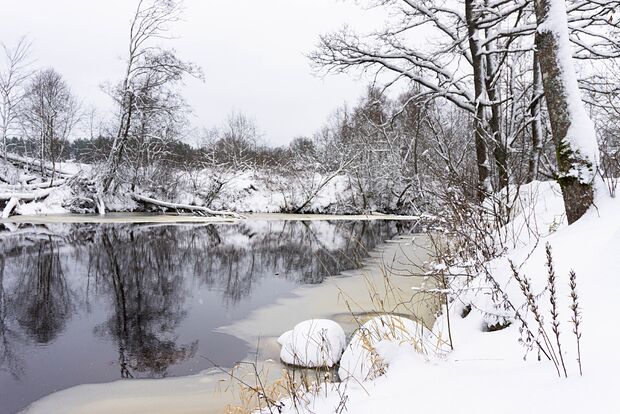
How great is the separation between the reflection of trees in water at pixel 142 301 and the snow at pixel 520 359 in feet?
7.59

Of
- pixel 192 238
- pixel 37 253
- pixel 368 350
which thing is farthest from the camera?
pixel 192 238

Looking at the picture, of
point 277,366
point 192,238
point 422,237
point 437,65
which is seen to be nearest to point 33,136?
point 192,238

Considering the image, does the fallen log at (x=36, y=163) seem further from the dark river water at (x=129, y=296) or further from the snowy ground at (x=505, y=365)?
the snowy ground at (x=505, y=365)

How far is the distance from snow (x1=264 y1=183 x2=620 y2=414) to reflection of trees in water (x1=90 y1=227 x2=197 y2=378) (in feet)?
7.59

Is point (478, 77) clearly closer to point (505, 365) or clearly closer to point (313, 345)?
point (313, 345)

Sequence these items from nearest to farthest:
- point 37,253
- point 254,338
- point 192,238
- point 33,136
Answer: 1. point 254,338
2. point 37,253
3. point 192,238
4. point 33,136

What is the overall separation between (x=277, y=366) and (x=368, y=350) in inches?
52.0

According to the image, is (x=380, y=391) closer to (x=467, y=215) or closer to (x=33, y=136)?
(x=467, y=215)

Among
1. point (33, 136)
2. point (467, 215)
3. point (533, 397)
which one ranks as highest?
point (33, 136)

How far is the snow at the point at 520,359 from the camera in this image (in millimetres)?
1822

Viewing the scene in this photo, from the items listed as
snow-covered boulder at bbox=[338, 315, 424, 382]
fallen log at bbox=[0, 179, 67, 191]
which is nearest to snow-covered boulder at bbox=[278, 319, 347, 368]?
snow-covered boulder at bbox=[338, 315, 424, 382]

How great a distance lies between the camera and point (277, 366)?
450 cm

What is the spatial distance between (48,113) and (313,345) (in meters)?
29.9

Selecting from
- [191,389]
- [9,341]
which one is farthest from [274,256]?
[191,389]
